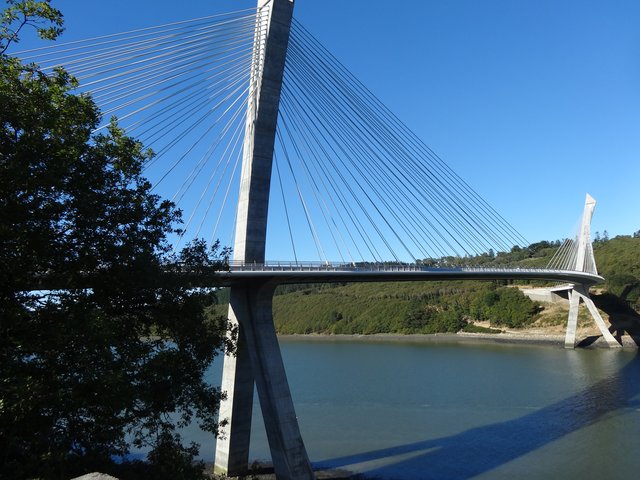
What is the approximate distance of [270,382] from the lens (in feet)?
46.3

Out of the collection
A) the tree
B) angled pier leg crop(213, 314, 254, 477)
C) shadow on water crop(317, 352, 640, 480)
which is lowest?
shadow on water crop(317, 352, 640, 480)

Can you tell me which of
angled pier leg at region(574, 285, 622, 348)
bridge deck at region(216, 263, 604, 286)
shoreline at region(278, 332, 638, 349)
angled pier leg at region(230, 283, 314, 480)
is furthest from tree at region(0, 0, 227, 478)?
shoreline at region(278, 332, 638, 349)

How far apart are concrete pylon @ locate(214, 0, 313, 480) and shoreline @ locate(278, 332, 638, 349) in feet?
130

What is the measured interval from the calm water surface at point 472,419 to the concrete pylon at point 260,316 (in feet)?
7.86

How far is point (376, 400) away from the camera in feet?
77.4

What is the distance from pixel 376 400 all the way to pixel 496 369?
12.6 meters

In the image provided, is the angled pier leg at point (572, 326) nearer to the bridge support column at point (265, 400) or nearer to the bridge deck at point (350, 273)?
the bridge deck at point (350, 273)

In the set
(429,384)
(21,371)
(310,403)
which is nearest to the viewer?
(21,371)

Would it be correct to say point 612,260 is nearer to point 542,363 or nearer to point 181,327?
point 542,363

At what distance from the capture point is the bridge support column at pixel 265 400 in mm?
13797

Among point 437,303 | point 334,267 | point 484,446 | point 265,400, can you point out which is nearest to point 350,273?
point 334,267

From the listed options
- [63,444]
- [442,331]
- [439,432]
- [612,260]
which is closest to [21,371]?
[63,444]

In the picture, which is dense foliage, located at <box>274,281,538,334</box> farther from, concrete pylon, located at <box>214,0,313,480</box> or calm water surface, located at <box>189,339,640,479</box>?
concrete pylon, located at <box>214,0,313,480</box>

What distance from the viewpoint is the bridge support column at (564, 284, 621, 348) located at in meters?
43.0
